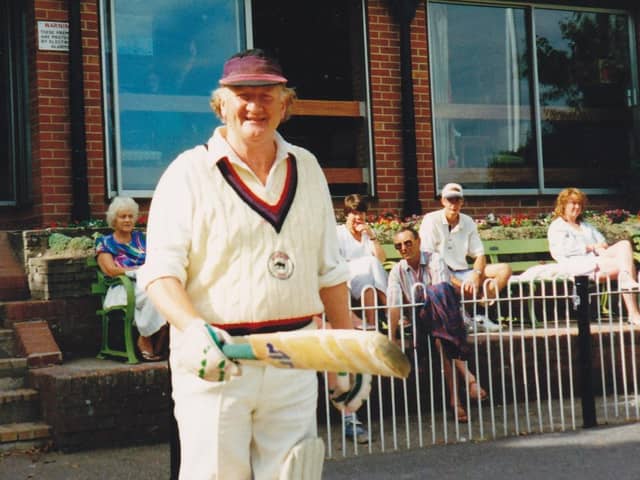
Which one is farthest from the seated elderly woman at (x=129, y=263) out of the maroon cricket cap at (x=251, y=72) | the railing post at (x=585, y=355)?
the maroon cricket cap at (x=251, y=72)

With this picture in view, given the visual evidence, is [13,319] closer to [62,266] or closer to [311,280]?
[62,266]

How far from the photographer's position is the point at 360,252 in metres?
7.91

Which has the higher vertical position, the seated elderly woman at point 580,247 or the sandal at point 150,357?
the seated elderly woman at point 580,247

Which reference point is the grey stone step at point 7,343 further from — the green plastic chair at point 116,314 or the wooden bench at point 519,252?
the wooden bench at point 519,252

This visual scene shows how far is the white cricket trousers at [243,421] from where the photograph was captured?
301 cm

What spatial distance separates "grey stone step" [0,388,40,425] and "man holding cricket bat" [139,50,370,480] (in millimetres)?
3587

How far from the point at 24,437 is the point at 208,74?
181 inches

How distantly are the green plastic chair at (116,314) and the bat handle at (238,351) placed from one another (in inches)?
165

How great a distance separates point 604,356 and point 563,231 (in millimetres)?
1389

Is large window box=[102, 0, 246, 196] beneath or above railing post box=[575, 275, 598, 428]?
above

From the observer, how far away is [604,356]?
316 inches

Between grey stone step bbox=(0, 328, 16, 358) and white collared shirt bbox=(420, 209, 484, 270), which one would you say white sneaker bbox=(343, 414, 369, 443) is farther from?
grey stone step bbox=(0, 328, 16, 358)

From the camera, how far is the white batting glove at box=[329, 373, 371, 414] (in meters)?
3.25

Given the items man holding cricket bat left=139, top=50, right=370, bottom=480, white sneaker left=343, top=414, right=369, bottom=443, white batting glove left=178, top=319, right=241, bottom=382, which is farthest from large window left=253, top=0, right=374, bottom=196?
white batting glove left=178, top=319, right=241, bottom=382
